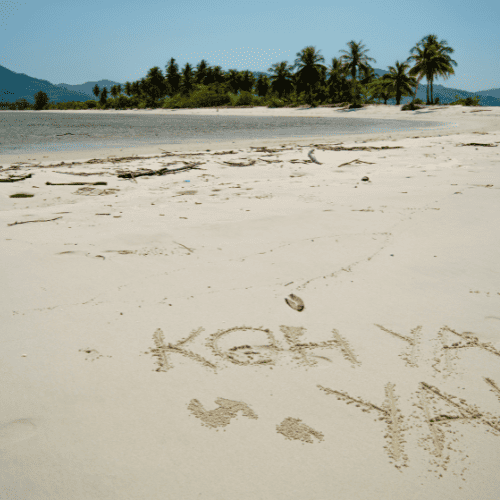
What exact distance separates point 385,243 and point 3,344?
2.63 metres

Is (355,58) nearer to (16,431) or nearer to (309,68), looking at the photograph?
(309,68)

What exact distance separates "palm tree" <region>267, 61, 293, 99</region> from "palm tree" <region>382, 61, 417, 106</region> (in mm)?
22272

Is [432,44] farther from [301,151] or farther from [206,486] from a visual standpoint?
[206,486]

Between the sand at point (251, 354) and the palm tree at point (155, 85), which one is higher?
the palm tree at point (155, 85)

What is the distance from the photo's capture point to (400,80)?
146ft

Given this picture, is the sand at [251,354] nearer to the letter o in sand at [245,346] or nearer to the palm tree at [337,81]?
the letter o in sand at [245,346]

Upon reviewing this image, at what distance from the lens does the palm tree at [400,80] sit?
144 ft

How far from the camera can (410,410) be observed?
56.6 inches

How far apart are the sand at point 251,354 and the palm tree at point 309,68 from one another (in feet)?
185

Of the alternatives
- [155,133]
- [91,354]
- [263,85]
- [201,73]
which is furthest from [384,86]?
[91,354]

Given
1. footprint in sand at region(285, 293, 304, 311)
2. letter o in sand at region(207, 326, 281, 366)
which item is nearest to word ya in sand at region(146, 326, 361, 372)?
letter o in sand at region(207, 326, 281, 366)

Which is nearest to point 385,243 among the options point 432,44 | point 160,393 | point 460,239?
point 460,239

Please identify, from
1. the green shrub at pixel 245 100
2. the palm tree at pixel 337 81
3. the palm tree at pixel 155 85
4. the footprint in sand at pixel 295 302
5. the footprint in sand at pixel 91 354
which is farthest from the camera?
the palm tree at pixel 155 85

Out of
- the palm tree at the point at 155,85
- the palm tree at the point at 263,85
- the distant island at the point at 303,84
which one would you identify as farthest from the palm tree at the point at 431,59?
the palm tree at the point at 155,85
